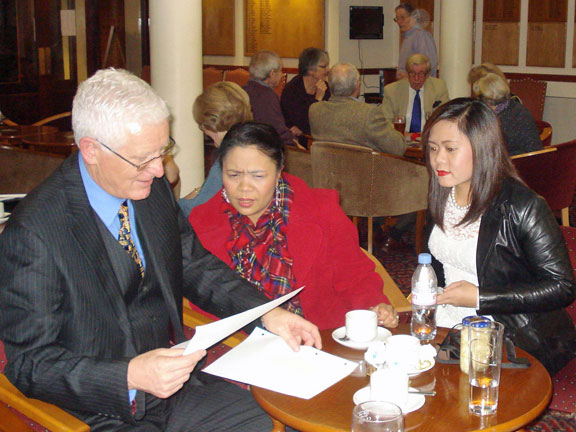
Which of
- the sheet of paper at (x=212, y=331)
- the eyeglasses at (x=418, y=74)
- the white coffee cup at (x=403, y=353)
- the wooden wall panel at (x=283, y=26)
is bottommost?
the white coffee cup at (x=403, y=353)

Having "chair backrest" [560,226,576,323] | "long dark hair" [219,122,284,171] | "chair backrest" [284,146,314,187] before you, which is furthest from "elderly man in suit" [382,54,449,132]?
"long dark hair" [219,122,284,171]

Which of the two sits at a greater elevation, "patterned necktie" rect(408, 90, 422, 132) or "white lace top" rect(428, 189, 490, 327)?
"patterned necktie" rect(408, 90, 422, 132)

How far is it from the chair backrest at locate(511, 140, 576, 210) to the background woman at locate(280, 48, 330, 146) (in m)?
2.60

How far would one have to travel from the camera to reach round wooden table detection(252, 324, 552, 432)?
1792 millimetres

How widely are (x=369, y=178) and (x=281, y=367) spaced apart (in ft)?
10.8

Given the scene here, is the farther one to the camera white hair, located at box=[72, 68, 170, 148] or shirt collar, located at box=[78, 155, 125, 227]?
shirt collar, located at box=[78, 155, 125, 227]

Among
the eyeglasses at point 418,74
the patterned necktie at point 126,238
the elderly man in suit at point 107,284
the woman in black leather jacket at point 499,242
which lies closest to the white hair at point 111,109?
the elderly man in suit at point 107,284

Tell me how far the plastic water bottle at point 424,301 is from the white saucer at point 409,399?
1.24ft

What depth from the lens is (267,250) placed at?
2742mm

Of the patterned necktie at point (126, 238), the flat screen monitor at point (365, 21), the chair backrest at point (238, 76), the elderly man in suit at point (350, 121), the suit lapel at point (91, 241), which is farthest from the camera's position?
the flat screen monitor at point (365, 21)

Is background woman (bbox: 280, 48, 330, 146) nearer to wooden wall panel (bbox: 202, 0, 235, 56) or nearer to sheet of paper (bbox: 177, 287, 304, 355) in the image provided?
wooden wall panel (bbox: 202, 0, 235, 56)

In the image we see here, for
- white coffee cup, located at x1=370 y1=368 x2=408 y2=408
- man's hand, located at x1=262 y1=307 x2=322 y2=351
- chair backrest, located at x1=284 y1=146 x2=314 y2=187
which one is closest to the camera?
white coffee cup, located at x1=370 y1=368 x2=408 y2=408

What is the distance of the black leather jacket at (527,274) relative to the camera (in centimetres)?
242

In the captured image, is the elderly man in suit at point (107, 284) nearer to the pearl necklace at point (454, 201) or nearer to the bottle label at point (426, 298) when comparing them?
the bottle label at point (426, 298)
